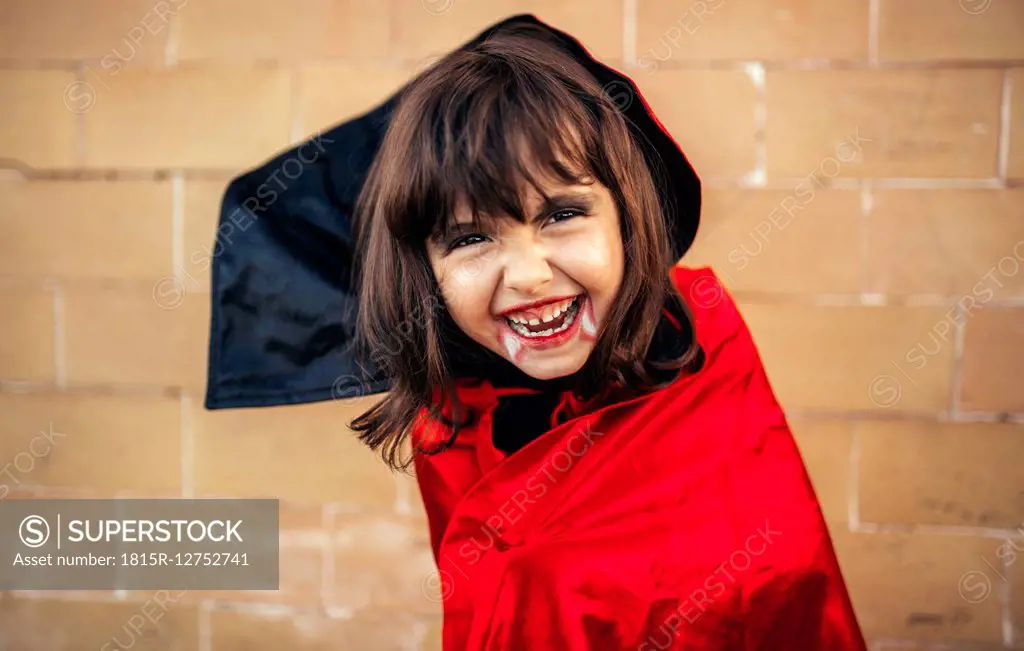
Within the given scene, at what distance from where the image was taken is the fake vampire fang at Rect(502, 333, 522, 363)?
0.96 meters

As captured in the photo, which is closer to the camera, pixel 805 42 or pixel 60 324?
pixel 805 42

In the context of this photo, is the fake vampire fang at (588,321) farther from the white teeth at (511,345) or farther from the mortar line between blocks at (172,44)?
the mortar line between blocks at (172,44)

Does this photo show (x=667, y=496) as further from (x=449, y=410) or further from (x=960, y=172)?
(x=960, y=172)

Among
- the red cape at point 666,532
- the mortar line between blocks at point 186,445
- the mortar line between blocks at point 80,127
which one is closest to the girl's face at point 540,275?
the red cape at point 666,532

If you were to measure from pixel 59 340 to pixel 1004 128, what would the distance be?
1.54 m

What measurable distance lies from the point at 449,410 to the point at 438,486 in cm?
13

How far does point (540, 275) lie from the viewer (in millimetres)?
884

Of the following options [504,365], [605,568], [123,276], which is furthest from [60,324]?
[605,568]

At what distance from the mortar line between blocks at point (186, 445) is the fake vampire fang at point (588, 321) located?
0.78 meters

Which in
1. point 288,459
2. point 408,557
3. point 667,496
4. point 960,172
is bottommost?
point 408,557

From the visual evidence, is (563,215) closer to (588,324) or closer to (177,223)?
(588,324)

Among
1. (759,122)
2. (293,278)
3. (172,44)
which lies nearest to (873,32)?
(759,122)

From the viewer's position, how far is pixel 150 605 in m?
1.46

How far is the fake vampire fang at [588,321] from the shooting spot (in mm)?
958
